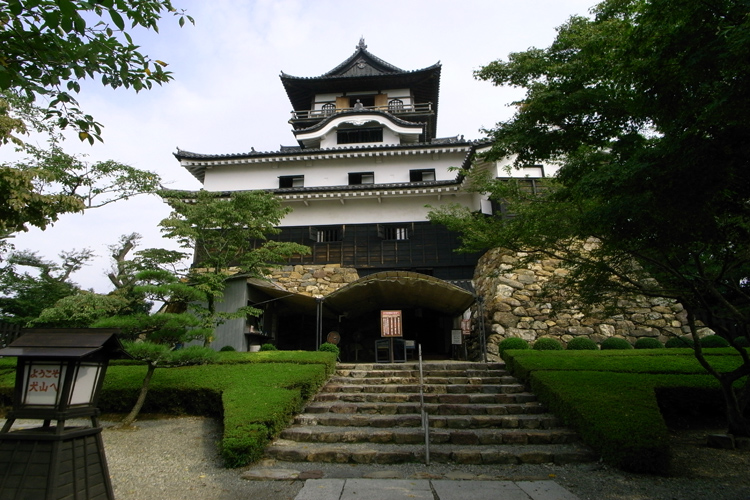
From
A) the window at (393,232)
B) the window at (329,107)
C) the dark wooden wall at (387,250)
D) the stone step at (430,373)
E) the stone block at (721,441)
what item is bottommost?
the stone block at (721,441)

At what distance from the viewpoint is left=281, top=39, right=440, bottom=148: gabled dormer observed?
22.7 metres

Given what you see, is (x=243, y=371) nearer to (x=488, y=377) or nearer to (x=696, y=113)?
(x=488, y=377)

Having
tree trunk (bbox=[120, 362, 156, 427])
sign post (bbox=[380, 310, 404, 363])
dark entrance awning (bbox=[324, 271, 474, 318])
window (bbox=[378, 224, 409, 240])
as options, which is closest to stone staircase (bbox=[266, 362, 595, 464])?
sign post (bbox=[380, 310, 404, 363])

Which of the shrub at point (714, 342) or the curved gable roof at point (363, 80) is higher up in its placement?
the curved gable roof at point (363, 80)

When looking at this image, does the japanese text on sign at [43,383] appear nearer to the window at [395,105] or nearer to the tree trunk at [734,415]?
the tree trunk at [734,415]

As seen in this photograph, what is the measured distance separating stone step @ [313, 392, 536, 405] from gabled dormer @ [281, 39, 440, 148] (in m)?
16.2

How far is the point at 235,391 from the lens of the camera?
767 cm

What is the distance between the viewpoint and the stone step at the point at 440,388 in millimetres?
8875

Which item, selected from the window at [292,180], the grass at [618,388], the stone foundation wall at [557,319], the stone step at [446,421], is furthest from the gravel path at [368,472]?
the window at [292,180]

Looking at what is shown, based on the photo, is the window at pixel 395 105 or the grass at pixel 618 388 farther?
the window at pixel 395 105

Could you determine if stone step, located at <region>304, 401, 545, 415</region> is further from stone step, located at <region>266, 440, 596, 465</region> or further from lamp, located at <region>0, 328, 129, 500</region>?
lamp, located at <region>0, 328, 129, 500</region>

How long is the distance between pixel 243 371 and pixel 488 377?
218 inches

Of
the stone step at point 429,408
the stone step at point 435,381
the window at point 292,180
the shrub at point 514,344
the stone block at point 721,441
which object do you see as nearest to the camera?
the stone block at point 721,441

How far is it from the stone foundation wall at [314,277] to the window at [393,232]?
1985 millimetres
